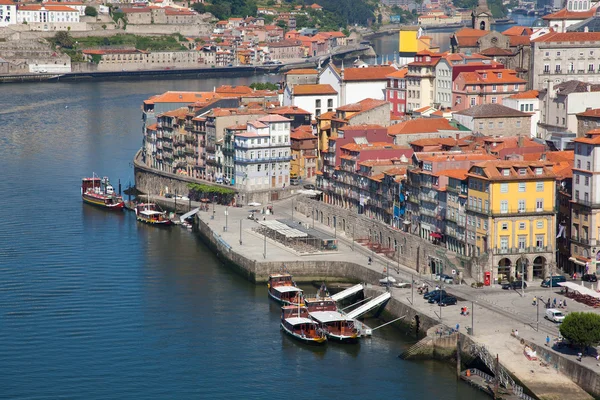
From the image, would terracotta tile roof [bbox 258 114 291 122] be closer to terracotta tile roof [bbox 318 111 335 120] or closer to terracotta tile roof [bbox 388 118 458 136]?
terracotta tile roof [bbox 318 111 335 120]

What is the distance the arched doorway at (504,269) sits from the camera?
57.5 m

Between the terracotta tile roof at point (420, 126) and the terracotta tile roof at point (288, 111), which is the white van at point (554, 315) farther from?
the terracotta tile roof at point (288, 111)

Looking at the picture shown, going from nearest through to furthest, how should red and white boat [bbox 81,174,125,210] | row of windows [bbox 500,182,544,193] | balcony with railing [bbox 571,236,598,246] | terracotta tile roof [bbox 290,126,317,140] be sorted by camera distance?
row of windows [bbox 500,182,544,193] → balcony with railing [bbox 571,236,598,246] → terracotta tile roof [bbox 290,126,317,140] → red and white boat [bbox 81,174,125,210]

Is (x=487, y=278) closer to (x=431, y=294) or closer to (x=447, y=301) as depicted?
(x=431, y=294)

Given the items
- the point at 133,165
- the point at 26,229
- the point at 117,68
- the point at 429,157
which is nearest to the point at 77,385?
the point at 429,157

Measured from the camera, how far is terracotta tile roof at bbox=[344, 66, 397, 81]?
96625 millimetres

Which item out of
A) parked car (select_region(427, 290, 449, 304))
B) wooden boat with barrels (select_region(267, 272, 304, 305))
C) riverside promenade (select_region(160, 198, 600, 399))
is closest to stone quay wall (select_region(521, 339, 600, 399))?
riverside promenade (select_region(160, 198, 600, 399))

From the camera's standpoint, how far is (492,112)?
255 feet

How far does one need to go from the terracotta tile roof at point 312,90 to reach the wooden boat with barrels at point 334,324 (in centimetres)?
3892

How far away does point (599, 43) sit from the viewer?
8894cm

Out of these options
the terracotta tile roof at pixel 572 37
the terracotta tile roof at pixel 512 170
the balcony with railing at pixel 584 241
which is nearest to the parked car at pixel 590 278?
the balcony with railing at pixel 584 241

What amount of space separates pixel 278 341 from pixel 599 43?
43730mm

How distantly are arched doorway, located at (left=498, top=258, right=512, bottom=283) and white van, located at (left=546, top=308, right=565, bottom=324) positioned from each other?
607cm

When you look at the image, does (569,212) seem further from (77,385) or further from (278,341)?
(77,385)
